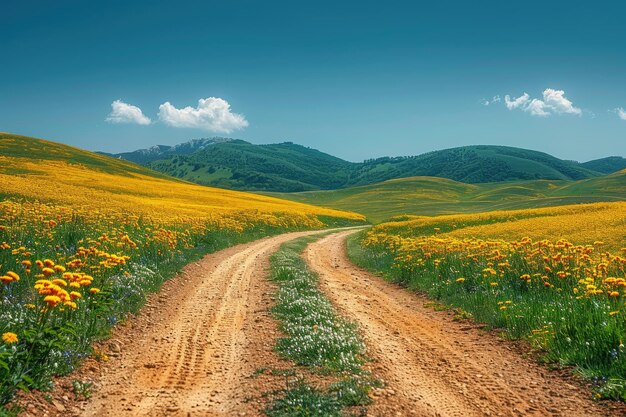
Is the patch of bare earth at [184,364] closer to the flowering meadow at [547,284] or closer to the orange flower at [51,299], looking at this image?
the orange flower at [51,299]

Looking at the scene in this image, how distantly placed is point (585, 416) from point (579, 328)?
2.79m

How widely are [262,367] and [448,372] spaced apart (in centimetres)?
348

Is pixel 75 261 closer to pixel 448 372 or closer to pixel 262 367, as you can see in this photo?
pixel 262 367

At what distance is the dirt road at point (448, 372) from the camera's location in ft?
21.5

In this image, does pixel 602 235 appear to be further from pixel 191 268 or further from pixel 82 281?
pixel 82 281

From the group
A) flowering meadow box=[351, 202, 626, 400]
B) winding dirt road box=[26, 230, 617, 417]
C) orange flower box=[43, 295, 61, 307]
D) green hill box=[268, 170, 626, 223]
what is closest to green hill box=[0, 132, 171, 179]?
green hill box=[268, 170, 626, 223]

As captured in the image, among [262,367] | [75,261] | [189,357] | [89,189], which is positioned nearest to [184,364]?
[189,357]

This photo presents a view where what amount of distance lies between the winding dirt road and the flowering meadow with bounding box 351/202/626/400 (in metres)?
0.66

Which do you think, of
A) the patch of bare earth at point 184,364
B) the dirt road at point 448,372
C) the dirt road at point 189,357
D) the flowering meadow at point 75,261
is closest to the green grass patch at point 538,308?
the dirt road at point 448,372

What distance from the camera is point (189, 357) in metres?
8.89

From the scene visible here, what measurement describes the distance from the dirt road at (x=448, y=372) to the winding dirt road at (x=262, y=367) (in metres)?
0.02

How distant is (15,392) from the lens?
635cm

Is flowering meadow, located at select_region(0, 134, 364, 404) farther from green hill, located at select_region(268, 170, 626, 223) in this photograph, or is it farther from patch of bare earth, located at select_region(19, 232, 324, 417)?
green hill, located at select_region(268, 170, 626, 223)

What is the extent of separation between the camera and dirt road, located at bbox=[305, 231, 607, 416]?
21.5 feet
